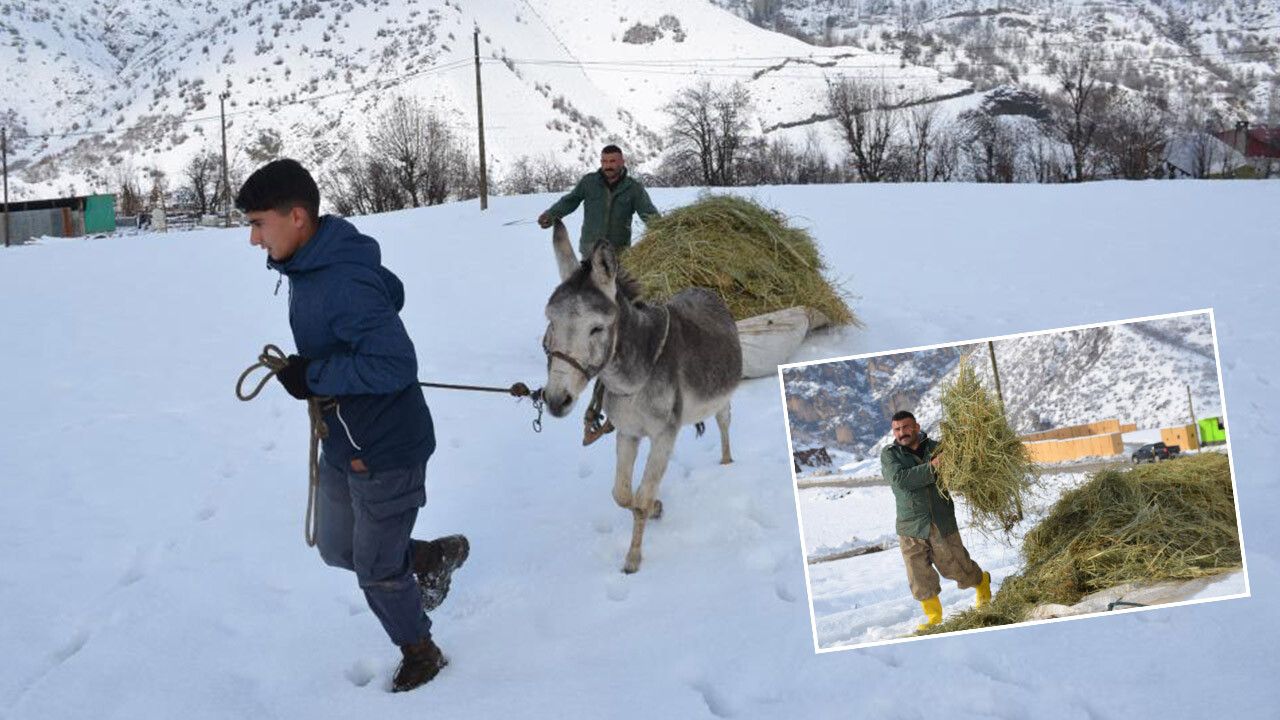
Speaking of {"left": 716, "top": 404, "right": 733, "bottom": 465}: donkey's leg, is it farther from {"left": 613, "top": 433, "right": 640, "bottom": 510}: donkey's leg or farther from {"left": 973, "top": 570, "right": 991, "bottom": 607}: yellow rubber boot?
{"left": 973, "top": 570, "right": 991, "bottom": 607}: yellow rubber boot

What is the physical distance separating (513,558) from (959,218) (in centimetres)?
1378

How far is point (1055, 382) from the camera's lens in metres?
2.38

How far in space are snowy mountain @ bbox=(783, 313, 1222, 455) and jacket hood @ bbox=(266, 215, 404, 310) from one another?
189 cm

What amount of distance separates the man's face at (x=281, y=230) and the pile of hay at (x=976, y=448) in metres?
2.49

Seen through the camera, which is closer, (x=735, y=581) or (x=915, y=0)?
(x=735, y=581)

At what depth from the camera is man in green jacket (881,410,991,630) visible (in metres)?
2.37

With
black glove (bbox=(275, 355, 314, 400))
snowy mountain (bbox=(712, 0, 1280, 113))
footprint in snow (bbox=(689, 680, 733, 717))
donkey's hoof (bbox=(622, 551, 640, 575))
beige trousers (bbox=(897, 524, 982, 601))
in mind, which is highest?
snowy mountain (bbox=(712, 0, 1280, 113))

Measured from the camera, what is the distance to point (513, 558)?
5.06 meters

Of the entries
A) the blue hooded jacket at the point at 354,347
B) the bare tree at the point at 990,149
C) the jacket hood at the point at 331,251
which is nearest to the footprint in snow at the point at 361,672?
the blue hooded jacket at the point at 354,347

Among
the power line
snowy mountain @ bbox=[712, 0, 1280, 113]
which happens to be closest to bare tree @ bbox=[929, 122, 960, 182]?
snowy mountain @ bbox=[712, 0, 1280, 113]

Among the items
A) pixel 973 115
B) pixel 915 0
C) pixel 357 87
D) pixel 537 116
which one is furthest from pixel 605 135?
pixel 915 0

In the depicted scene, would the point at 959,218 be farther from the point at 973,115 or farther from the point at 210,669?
the point at 973,115

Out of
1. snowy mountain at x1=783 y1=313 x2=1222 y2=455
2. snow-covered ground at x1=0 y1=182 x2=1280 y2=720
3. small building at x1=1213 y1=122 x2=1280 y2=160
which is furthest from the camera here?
small building at x1=1213 y1=122 x2=1280 y2=160

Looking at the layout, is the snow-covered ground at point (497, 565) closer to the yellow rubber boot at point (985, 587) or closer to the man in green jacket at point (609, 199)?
the yellow rubber boot at point (985, 587)
